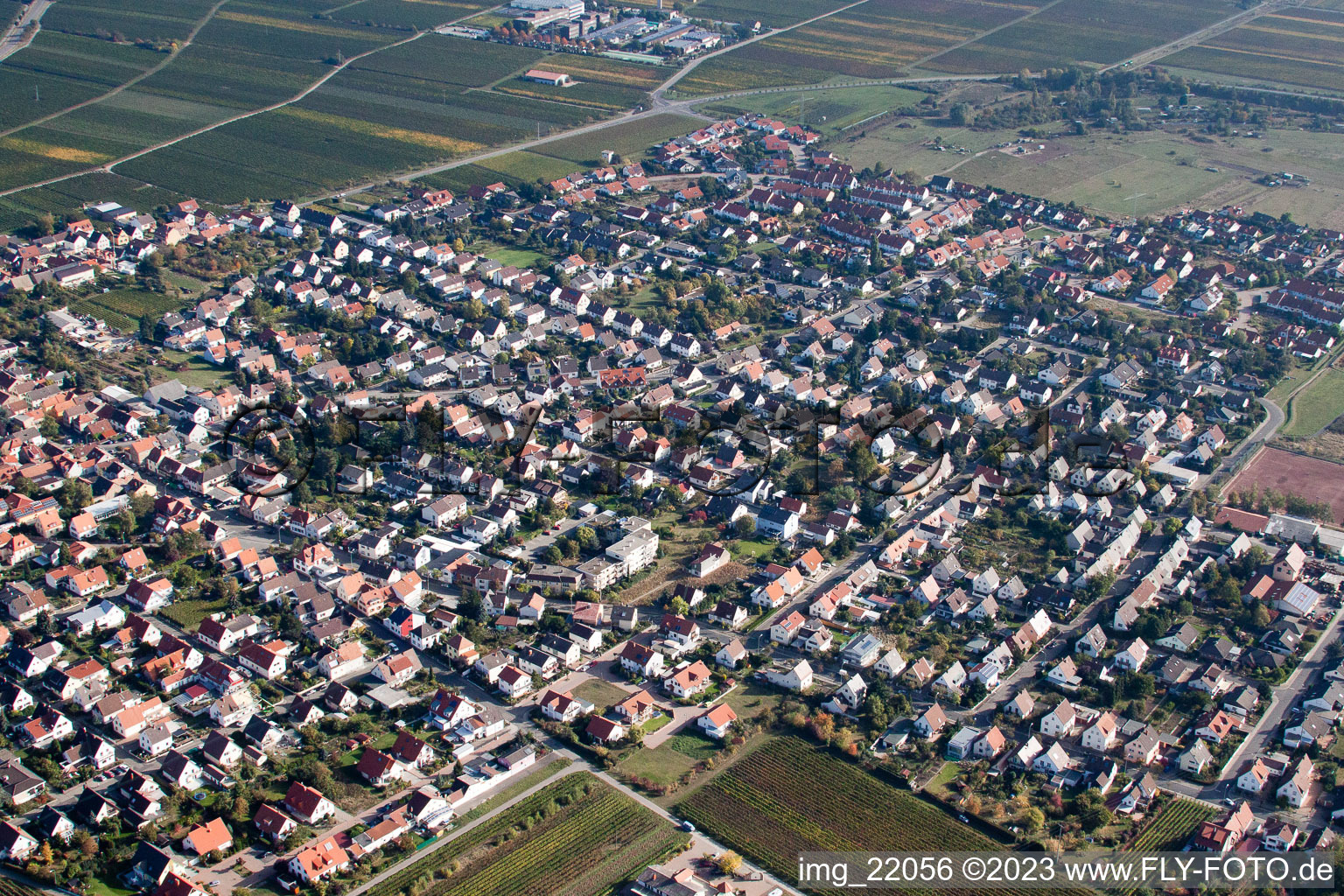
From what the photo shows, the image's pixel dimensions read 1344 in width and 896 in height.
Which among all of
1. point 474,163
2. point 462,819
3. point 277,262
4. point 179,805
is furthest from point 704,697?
point 474,163

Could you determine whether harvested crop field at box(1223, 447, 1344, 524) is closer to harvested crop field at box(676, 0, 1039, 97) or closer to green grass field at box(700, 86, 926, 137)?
green grass field at box(700, 86, 926, 137)

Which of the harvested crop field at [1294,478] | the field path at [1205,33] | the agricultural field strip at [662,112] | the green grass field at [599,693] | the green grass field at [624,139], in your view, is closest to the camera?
the green grass field at [599,693]

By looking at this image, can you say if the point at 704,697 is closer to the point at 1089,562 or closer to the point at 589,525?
the point at 589,525

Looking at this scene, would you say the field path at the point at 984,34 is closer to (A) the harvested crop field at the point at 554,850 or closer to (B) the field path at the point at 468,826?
(B) the field path at the point at 468,826

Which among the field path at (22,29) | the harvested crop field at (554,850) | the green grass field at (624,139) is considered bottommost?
the harvested crop field at (554,850)

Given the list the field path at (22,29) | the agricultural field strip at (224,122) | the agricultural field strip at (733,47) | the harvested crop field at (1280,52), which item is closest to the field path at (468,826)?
the agricultural field strip at (224,122)

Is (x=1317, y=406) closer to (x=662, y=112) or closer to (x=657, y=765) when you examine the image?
(x=657, y=765)
